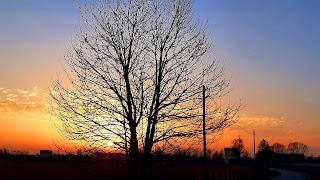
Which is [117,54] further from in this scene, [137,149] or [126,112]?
[137,149]

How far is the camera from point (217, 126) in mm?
18812

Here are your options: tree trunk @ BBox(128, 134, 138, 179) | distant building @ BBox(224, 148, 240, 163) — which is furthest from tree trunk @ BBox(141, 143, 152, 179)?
distant building @ BBox(224, 148, 240, 163)

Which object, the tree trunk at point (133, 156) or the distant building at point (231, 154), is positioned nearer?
the tree trunk at point (133, 156)

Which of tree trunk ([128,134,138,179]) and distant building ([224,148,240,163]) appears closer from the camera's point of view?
tree trunk ([128,134,138,179])

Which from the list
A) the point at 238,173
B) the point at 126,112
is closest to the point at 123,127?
the point at 126,112

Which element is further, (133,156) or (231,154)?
(231,154)

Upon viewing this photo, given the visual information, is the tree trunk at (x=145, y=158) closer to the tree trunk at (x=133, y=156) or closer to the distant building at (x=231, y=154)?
the tree trunk at (x=133, y=156)

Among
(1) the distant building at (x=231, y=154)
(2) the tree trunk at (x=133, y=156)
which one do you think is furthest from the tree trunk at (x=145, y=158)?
(1) the distant building at (x=231, y=154)

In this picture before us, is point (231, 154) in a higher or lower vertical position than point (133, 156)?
lower

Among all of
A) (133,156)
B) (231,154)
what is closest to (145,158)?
(133,156)

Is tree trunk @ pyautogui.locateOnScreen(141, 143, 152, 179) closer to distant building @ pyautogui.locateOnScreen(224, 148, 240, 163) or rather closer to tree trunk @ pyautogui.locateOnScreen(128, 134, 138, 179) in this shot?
tree trunk @ pyautogui.locateOnScreen(128, 134, 138, 179)

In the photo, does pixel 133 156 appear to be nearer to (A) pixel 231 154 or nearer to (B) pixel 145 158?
(B) pixel 145 158

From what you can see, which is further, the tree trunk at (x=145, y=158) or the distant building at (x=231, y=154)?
the distant building at (x=231, y=154)

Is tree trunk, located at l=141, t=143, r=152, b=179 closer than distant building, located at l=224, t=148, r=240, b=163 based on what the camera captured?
Yes
